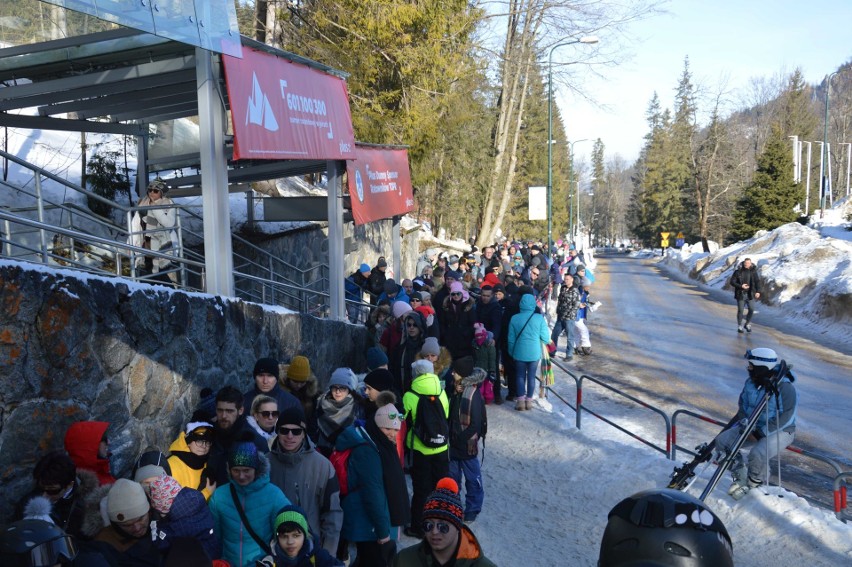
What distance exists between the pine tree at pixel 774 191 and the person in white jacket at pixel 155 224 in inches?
1705

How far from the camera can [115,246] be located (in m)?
6.53

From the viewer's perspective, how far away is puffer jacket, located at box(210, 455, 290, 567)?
4.33 meters

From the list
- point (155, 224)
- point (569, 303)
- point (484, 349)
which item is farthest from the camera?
point (569, 303)

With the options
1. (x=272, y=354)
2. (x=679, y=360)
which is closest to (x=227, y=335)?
(x=272, y=354)

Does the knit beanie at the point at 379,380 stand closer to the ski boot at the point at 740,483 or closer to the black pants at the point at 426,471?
the black pants at the point at 426,471

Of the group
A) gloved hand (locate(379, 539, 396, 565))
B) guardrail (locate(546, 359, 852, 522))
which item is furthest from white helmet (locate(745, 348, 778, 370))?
gloved hand (locate(379, 539, 396, 565))

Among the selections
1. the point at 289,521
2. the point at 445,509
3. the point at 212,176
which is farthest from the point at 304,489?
the point at 212,176

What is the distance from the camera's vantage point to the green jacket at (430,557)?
3.35m

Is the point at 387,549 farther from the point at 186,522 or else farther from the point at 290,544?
the point at 186,522

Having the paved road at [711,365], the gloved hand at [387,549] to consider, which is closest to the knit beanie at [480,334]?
the paved road at [711,365]

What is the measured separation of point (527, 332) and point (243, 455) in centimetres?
729

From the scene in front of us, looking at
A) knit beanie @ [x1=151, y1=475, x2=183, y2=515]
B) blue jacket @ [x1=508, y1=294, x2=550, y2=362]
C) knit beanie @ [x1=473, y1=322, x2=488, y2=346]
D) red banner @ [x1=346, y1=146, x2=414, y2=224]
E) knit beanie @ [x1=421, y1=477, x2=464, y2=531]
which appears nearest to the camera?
knit beanie @ [x1=421, y1=477, x2=464, y2=531]

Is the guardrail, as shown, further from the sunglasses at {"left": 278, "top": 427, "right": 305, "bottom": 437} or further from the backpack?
the sunglasses at {"left": 278, "top": 427, "right": 305, "bottom": 437}

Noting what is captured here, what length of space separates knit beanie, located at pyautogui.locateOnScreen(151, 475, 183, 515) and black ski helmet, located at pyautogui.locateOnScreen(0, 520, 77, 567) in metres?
0.92
